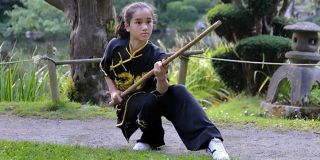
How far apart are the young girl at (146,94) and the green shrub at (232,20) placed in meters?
6.86

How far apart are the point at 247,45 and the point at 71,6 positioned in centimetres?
348

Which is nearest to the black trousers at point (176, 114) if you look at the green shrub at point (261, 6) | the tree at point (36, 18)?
the green shrub at point (261, 6)

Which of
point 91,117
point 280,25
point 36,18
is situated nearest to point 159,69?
point 91,117

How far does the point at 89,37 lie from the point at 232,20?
372cm

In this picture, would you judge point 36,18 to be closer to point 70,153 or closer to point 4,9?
point 4,9

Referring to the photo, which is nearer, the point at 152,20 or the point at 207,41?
the point at 152,20

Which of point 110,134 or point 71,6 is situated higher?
point 71,6

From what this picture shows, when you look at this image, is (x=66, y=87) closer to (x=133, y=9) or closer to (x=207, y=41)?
(x=133, y=9)

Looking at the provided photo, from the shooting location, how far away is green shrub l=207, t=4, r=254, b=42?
38.3ft

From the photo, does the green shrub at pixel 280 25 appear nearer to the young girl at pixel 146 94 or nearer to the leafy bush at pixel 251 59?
the leafy bush at pixel 251 59

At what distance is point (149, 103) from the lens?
4.75 meters

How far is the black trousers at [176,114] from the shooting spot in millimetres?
4645

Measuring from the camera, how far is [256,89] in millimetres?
11898

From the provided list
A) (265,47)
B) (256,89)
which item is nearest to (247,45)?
(265,47)
